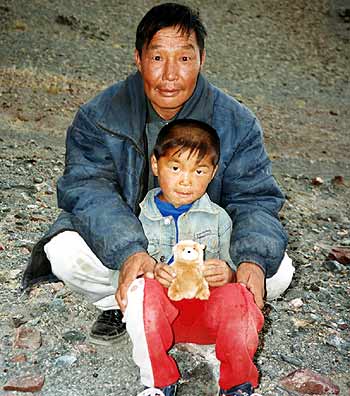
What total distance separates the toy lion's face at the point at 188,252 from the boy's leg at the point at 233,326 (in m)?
0.19

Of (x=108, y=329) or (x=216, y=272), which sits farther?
(x=108, y=329)

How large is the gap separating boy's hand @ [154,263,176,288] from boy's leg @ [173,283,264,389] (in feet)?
0.49

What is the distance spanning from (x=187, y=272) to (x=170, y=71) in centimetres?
100

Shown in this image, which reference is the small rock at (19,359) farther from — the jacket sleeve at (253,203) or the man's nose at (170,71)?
the man's nose at (170,71)

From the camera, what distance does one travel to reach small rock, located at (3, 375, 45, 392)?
2.97 metres

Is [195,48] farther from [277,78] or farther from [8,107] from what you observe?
[277,78]

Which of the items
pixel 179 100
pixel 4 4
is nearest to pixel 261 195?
pixel 179 100

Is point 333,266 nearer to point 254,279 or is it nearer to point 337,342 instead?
point 337,342

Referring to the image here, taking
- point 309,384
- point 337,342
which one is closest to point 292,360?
point 309,384

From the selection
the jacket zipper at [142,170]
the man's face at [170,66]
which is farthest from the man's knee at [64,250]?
the man's face at [170,66]

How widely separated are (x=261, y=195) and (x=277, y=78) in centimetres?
795

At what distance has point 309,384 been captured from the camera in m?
3.18

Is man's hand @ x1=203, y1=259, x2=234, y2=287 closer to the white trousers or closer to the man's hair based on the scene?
the white trousers

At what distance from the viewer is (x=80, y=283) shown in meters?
3.26
